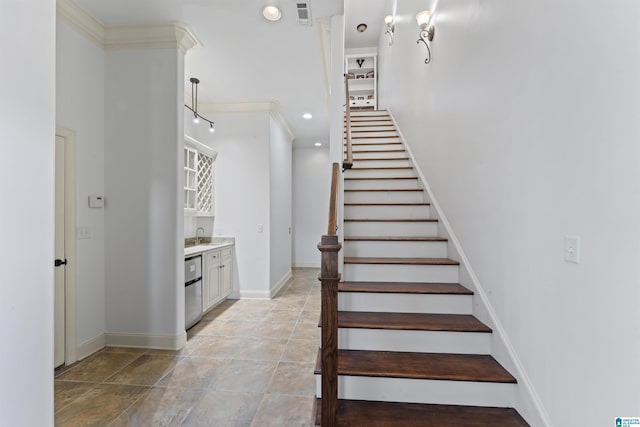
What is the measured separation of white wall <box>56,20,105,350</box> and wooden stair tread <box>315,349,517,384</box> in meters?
2.34

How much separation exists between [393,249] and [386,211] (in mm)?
616

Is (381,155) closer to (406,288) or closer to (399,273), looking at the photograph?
(399,273)

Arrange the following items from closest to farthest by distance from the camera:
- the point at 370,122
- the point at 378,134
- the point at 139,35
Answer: the point at 139,35, the point at 378,134, the point at 370,122

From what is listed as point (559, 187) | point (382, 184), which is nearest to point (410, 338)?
point (559, 187)

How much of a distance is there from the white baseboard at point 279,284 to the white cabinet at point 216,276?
65cm

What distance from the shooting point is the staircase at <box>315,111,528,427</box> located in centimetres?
167

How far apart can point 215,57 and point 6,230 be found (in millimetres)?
2742

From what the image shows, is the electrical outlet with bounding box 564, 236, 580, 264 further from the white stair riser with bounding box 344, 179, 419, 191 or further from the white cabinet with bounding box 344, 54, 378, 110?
the white cabinet with bounding box 344, 54, 378, 110

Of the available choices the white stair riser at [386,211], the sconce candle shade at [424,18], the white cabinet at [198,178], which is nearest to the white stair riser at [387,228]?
the white stair riser at [386,211]

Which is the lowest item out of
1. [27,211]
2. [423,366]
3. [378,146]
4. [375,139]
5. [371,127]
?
[423,366]

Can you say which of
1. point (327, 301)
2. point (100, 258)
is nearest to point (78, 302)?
point (100, 258)

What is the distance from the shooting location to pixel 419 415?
5.34 ft

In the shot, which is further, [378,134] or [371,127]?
[371,127]

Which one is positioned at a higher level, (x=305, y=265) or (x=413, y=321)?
(x=413, y=321)
